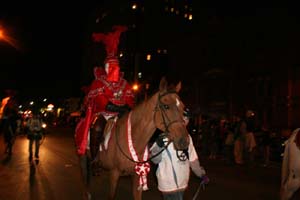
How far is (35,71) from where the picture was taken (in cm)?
5612

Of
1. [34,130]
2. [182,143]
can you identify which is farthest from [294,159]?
[34,130]

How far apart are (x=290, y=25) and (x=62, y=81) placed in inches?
1705

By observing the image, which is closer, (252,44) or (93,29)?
(252,44)

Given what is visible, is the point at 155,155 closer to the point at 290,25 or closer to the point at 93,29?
the point at 290,25

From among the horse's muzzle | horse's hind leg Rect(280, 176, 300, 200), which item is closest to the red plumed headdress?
the horse's muzzle

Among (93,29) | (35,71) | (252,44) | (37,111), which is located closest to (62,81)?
(35,71)

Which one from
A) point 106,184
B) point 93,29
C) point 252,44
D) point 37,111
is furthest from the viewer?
point 93,29

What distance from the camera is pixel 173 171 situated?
18.3 feet

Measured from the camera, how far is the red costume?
8195 millimetres

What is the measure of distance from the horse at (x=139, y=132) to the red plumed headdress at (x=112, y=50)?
143 centimetres

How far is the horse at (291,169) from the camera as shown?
822cm

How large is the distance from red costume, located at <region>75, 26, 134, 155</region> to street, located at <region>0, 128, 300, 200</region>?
2.00m

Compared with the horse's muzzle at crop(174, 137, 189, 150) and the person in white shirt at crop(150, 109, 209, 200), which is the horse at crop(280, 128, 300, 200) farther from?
the horse's muzzle at crop(174, 137, 189, 150)

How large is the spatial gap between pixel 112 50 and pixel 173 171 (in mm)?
3800
